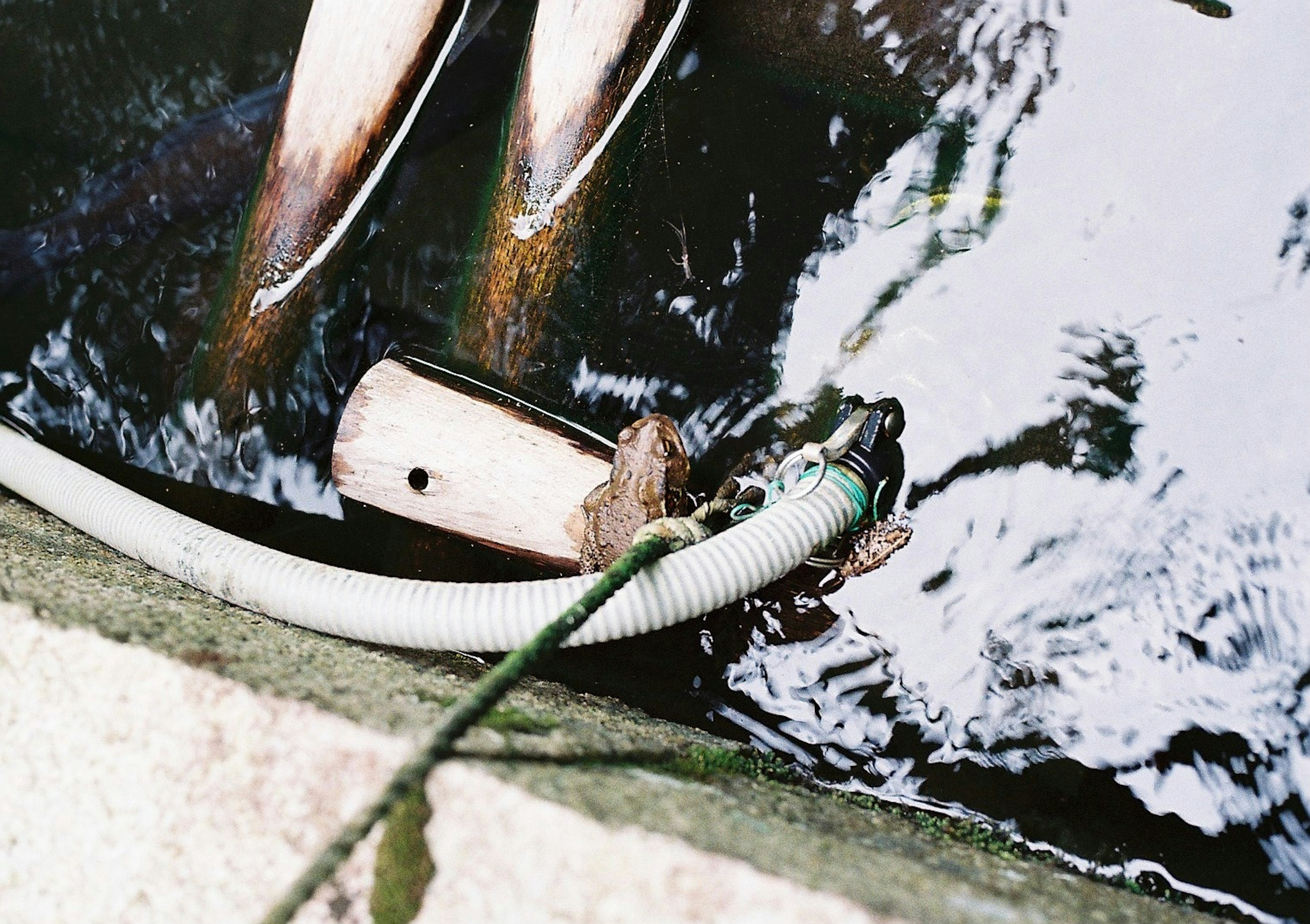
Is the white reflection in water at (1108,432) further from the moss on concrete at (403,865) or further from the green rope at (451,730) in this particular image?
the moss on concrete at (403,865)

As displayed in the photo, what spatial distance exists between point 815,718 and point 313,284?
2.24 m

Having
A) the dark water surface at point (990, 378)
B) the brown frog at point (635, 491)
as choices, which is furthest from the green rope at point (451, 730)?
the dark water surface at point (990, 378)

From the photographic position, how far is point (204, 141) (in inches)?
122

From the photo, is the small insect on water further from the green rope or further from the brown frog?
the green rope

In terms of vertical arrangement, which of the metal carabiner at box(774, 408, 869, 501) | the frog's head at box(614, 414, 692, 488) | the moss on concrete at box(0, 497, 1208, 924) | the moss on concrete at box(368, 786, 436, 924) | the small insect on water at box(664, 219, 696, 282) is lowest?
the moss on concrete at box(368, 786, 436, 924)

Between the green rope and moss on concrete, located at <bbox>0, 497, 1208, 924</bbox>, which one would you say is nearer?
the green rope

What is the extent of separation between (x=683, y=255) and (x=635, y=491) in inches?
36.8

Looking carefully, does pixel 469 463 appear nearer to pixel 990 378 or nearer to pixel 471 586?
pixel 471 586

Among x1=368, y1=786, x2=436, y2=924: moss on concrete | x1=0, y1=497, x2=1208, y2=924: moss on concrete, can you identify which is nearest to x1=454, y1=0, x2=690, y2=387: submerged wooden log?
x1=0, y1=497, x2=1208, y2=924: moss on concrete

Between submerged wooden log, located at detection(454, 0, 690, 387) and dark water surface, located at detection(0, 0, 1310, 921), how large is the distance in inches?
4.3

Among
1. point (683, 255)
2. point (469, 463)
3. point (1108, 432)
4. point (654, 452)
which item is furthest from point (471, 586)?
point (1108, 432)

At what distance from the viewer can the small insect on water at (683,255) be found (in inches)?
106

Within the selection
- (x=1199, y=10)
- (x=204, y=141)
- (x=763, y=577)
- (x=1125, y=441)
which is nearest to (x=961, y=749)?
(x=763, y=577)

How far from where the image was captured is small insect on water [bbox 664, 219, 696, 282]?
2688mm
